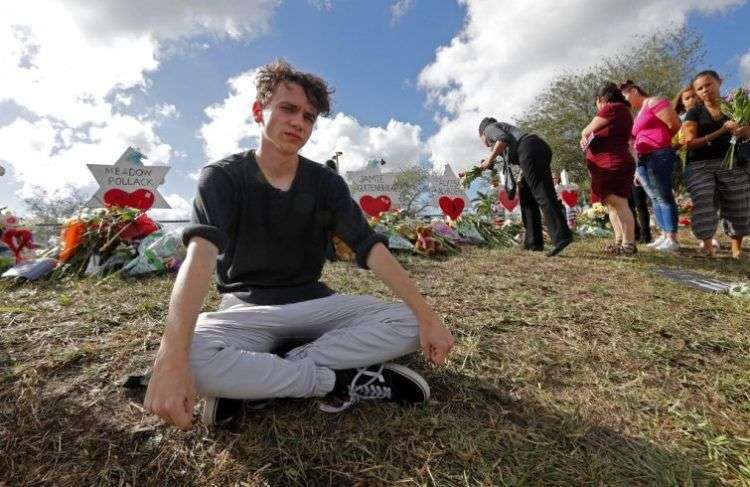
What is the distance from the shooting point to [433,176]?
25.4ft

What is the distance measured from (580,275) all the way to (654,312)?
3.72ft

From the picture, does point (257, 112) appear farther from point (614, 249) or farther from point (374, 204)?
point (374, 204)

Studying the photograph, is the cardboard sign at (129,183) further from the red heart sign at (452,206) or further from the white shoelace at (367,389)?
the white shoelace at (367,389)

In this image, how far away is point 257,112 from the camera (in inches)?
70.5

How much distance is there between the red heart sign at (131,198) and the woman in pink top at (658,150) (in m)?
5.81

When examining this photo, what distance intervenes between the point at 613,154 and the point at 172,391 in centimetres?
446

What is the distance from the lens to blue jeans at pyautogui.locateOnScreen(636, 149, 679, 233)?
403 cm

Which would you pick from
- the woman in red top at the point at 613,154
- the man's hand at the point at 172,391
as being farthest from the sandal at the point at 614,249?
the man's hand at the point at 172,391

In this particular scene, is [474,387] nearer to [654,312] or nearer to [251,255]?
[251,255]

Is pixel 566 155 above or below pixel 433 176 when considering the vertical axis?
above

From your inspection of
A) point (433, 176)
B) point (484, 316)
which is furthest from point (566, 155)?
point (484, 316)

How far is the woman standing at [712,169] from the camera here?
145 inches

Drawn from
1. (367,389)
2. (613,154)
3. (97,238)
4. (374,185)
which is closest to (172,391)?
(367,389)

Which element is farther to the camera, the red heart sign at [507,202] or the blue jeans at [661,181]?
the red heart sign at [507,202]
